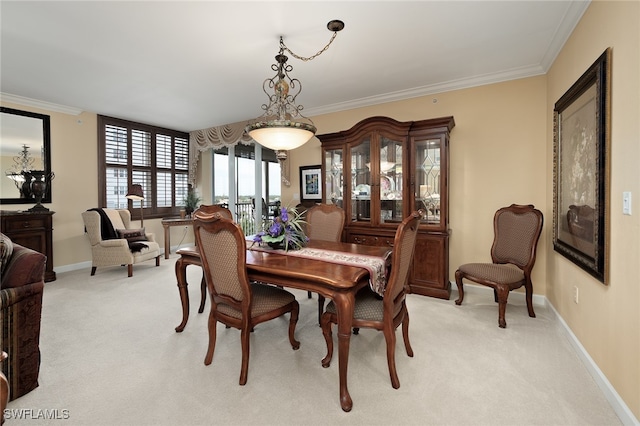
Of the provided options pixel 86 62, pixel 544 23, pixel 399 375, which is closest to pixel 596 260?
pixel 399 375

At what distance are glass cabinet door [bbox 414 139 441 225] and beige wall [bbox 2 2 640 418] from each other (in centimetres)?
35

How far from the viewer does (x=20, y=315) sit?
1812 millimetres

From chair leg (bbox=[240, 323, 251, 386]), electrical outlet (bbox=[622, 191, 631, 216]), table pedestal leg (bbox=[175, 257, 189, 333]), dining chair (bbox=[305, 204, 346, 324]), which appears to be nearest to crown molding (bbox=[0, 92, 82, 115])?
table pedestal leg (bbox=[175, 257, 189, 333])

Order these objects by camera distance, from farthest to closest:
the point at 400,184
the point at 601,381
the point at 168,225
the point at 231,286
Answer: the point at 168,225 → the point at 400,184 → the point at 231,286 → the point at 601,381

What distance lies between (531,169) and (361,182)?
1.85 metres

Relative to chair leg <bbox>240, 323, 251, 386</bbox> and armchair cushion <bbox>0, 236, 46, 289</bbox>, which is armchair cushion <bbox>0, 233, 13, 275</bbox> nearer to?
armchair cushion <bbox>0, 236, 46, 289</bbox>

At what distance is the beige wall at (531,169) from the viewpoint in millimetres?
1624

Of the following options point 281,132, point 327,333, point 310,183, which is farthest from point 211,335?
point 310,183

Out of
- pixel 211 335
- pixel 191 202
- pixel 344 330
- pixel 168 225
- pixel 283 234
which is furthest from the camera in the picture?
pixel 191 202

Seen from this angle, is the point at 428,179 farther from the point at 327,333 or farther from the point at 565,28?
the point at 327,333

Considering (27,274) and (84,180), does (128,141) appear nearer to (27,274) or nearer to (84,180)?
(84,180)

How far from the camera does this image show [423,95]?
154 inches

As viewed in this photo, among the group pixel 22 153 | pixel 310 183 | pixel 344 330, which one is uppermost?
pixel 22 153

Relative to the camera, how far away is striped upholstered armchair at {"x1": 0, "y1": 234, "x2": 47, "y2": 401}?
176cm
